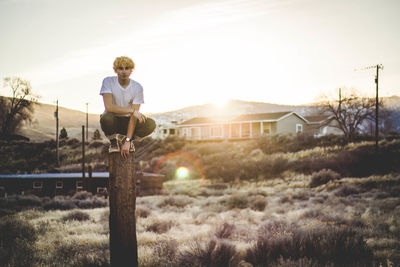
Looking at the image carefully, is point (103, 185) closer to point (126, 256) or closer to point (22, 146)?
point (126, 256)

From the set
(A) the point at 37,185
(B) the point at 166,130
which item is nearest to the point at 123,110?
(A) the point at 37,185

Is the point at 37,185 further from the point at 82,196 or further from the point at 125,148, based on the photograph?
the point at 125,148

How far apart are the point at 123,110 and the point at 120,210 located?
133 centimetres

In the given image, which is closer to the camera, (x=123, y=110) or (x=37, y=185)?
(x=123, y=110)

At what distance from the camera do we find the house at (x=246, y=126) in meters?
51.1

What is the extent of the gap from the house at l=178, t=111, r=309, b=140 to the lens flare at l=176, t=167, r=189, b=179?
19.4 meters

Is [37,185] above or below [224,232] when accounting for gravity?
below

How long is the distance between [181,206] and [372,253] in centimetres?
1113

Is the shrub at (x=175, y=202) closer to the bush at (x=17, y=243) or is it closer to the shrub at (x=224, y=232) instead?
the shrub at (x=224, y=232)

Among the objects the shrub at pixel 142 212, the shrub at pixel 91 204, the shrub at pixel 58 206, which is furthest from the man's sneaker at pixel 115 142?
the shrub at pixel 91 204

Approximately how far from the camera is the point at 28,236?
8.51m

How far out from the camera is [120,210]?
13.5 ft

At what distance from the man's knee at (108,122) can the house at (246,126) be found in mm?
46111

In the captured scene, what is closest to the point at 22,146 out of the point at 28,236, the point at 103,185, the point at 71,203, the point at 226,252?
the point at 103,185
